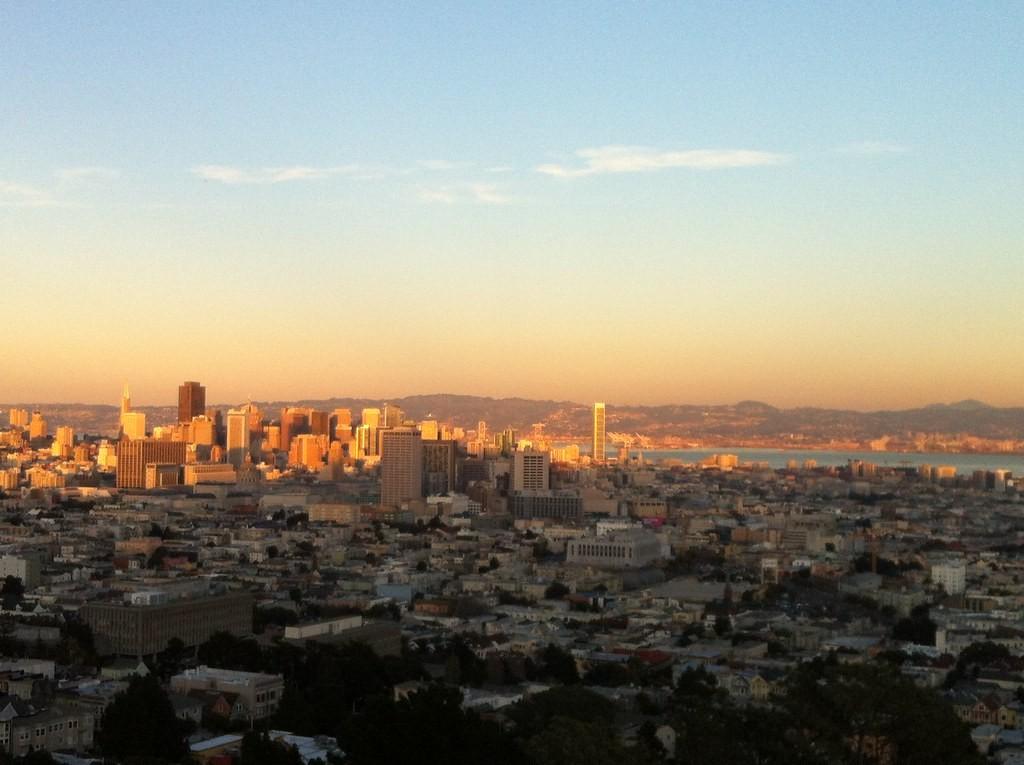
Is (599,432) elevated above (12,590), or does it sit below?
above

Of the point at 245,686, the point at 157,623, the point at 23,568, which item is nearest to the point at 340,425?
the point at 23,568

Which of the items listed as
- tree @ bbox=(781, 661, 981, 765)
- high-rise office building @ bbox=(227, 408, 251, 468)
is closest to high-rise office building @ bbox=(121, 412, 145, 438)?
high-rise office building @ bbox=(227, 408, 251, 468)

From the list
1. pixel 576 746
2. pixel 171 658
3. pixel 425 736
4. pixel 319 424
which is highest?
pixel 319 424

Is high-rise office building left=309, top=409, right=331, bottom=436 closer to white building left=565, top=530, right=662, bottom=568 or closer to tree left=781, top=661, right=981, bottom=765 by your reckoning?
white building left=565, top=530, right=662, bottom=568

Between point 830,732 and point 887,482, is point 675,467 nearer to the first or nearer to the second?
point 887,482

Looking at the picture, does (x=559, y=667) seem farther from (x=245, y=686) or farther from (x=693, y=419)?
(x=693, y=419)

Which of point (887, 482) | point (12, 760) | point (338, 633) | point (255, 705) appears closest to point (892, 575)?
point (338, 633)

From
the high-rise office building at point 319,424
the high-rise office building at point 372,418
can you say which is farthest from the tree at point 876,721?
the high-rise office building at point 319,424

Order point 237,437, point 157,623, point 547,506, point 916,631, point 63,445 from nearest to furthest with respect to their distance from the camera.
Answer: point 157,623
point 916,631
point 547,506
point 237,437
point 63,445
